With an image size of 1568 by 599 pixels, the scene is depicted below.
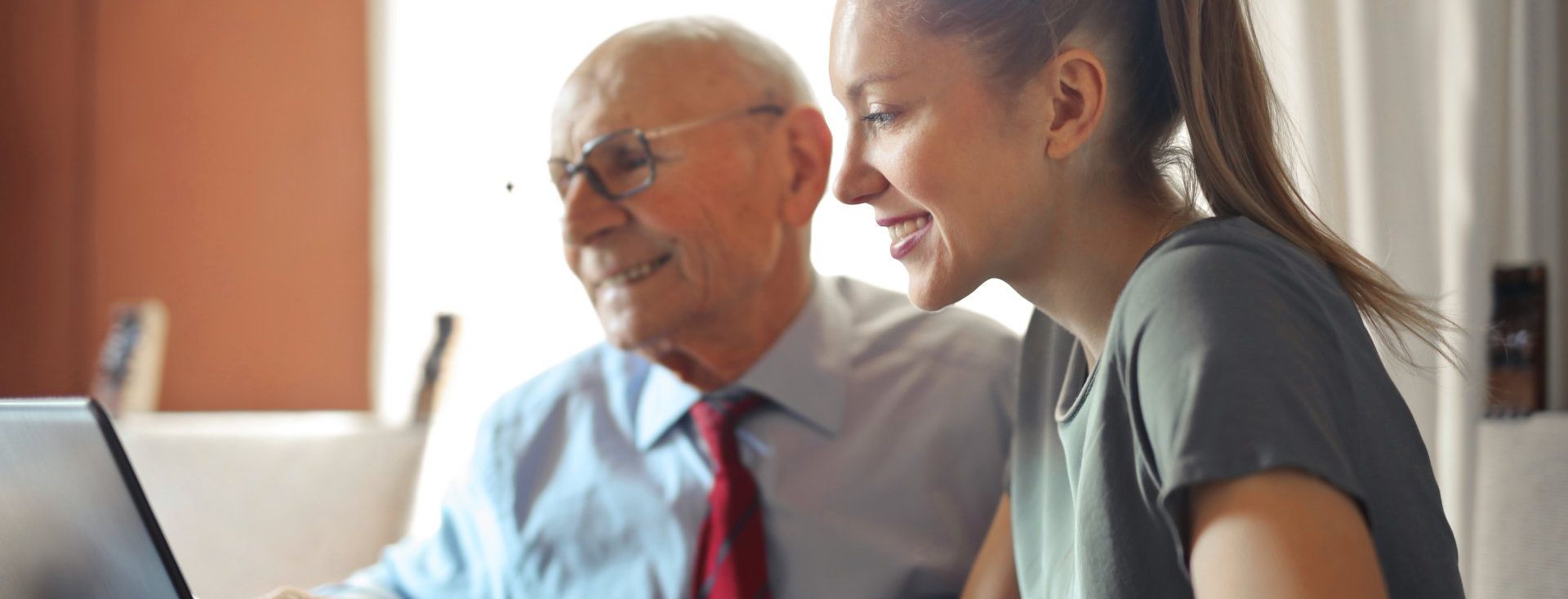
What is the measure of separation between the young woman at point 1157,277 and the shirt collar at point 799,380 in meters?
0.46

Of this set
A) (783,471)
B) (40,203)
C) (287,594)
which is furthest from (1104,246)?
(40,203)

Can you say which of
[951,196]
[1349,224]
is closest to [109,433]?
[951,196]

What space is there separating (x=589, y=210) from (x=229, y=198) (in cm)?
235

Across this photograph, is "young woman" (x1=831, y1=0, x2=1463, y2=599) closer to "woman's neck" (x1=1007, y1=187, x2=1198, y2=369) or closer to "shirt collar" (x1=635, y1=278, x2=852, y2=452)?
"woman's neck" (x1=1007, y1=187, x2=1198, y2=369)

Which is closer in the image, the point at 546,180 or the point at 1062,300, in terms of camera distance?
the point at 1062,300

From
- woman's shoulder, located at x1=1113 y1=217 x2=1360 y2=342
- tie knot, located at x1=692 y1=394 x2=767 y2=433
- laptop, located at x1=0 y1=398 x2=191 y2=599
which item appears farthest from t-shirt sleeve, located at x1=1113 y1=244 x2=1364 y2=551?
tie knot, located at x1=692 y1=394 x2=767 y2=433

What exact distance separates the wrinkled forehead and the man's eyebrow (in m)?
0.60

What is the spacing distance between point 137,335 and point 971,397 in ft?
6.91

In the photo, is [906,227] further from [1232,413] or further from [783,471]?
[783,471]

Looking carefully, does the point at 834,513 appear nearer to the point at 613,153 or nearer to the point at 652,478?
the point at 652,478

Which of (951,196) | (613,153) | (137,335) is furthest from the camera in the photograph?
(137,335)

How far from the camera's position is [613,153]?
1.45 m

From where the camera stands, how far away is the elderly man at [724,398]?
4.46 ft

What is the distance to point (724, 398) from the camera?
148 cm
